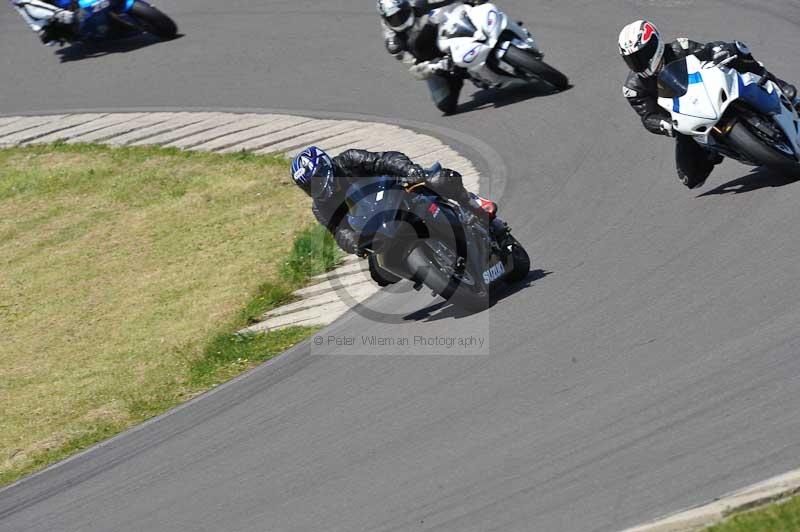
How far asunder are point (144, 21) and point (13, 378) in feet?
30.7

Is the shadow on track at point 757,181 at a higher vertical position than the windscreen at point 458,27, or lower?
lower

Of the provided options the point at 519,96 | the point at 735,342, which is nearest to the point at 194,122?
the point at 519,96

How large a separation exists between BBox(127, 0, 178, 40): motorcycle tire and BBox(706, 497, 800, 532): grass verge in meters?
15.3

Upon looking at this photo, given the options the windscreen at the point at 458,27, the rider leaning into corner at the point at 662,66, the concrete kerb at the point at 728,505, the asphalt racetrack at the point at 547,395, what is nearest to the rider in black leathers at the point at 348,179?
the asphalt racetrack at the point at 547,395

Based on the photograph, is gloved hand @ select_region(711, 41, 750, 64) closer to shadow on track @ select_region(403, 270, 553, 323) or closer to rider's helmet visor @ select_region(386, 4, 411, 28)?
shadow on track @ select_region(403, 270, 553, 323)

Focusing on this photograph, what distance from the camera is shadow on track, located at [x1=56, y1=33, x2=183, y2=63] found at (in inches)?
745

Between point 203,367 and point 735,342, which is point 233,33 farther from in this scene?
point 735,342

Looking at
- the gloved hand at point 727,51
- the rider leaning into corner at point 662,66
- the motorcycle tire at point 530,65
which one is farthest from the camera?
the motorcycle tire at point 530,65

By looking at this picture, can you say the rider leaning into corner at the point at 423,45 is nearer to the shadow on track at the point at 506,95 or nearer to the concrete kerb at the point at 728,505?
the shadow on track at the point at 506,95

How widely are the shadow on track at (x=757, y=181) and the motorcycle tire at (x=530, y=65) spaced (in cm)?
389

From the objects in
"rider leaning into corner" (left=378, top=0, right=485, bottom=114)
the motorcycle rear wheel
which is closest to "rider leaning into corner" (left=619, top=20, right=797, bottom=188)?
the motorcycle rear wheel

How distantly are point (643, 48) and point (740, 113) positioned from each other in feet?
3.36

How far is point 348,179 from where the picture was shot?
917 centimetres

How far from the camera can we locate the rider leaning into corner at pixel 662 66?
934cm
